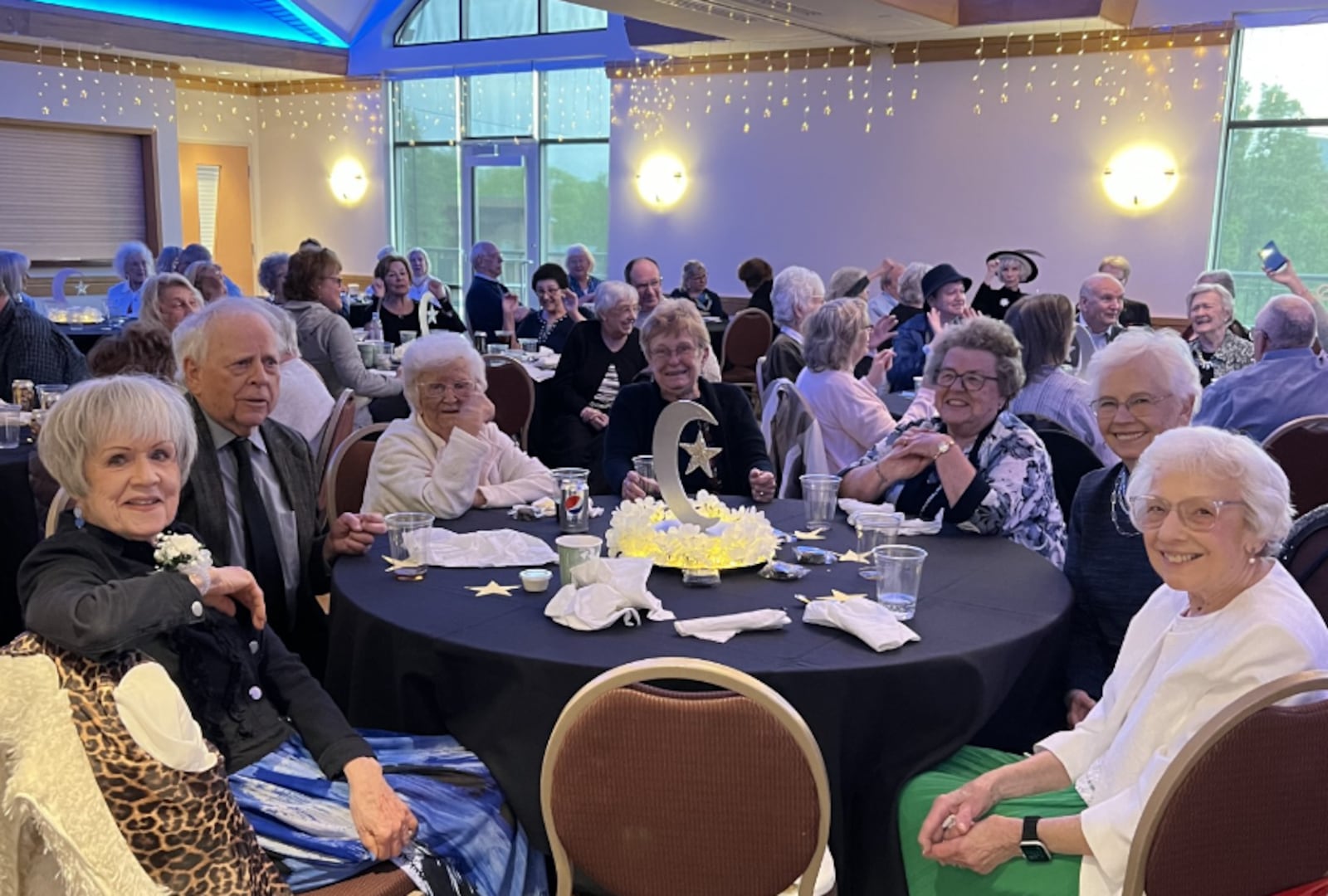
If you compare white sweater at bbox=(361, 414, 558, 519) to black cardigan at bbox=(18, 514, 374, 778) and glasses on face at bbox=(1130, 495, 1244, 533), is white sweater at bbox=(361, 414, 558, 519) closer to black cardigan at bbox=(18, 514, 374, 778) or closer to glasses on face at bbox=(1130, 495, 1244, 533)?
black cardigan at bbox=(18, 514, 374, 778)

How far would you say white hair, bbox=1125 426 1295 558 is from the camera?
1925 millimetres

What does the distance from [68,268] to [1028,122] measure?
410 inches

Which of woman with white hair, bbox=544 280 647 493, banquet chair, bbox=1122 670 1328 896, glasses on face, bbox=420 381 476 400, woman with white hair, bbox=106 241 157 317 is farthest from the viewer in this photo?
woman with white hair, bbox=106 241 157 317

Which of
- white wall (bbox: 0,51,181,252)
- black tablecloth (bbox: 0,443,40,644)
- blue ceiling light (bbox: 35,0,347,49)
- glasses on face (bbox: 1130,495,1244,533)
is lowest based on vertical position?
black tablecloth (bbox: 0,443,40,644)

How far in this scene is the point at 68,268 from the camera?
41.4 feet

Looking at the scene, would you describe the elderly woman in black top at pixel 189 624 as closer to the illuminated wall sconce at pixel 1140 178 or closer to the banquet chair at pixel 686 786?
the banquet chair at pixel 686 786

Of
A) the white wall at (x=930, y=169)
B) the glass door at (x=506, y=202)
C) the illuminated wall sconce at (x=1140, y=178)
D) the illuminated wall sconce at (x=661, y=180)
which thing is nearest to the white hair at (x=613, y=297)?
the white wall at (x=930, y=169)

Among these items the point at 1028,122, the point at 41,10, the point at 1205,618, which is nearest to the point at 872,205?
the point at 1028,122

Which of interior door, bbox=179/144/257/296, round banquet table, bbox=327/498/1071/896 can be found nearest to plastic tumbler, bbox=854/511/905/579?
round banquet table, bbox=327/498/1071/896

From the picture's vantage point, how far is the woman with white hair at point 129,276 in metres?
9.55

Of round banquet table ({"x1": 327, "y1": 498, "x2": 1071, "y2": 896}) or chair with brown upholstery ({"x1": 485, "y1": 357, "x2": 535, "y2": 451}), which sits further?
chair with brown upholstery ({"x1": 485, "y1": 357, "x2": 535, "y2": 451})

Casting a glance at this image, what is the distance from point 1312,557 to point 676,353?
82.2 inches

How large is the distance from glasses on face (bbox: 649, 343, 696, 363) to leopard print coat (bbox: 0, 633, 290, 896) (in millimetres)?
2394

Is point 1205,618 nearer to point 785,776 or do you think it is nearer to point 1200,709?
point 1200,709
